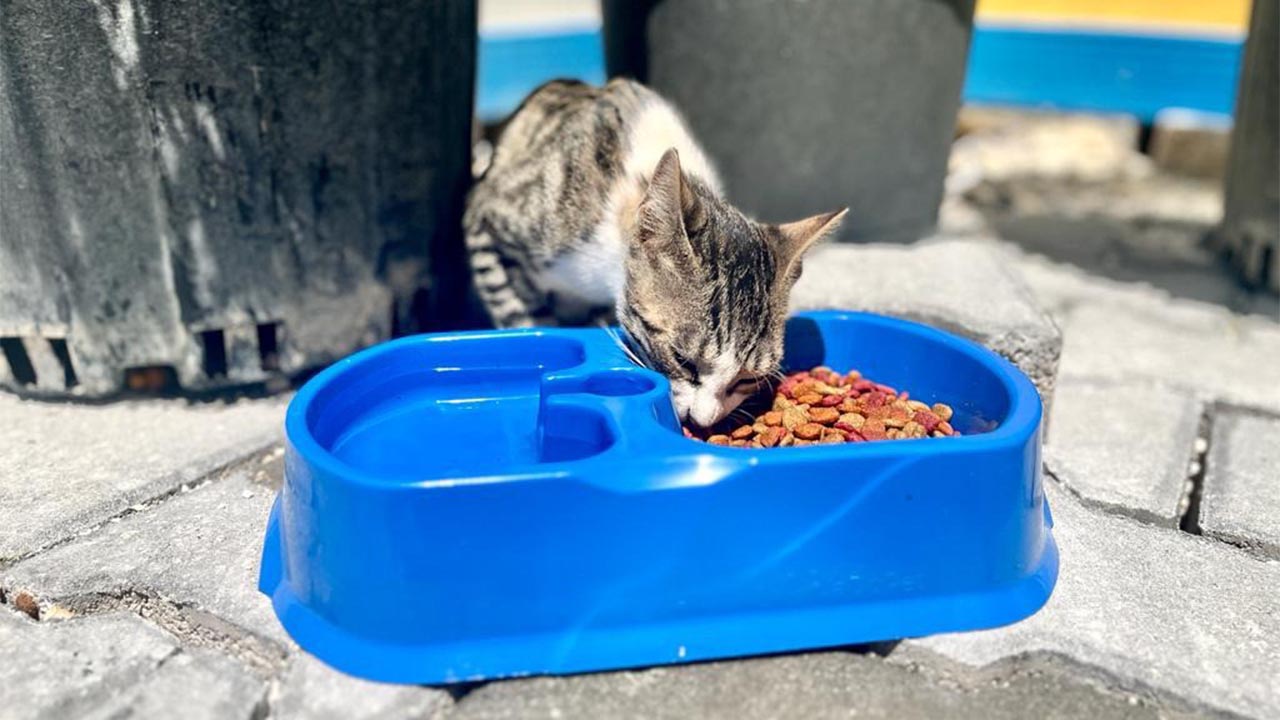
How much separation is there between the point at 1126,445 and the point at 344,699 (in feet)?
5.73

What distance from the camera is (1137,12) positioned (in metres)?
5.07

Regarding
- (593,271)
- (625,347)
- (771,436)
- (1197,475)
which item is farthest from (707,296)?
(1197,475)

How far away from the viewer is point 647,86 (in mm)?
2814

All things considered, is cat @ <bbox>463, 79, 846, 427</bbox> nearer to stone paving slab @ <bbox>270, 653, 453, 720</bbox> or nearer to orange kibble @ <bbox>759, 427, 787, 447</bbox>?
orange kibble @ <bbox>759, 427, 787, 447</bbox>

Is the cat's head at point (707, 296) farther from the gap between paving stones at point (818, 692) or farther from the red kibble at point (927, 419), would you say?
the gap between paving stones at point (818, 692)

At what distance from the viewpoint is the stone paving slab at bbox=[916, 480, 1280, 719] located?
4.91 ft

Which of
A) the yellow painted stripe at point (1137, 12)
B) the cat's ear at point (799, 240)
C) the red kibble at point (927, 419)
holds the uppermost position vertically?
the yellow painted stripe at point (1137, 12)

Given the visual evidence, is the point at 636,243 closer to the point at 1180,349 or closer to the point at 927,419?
the point at 927,419

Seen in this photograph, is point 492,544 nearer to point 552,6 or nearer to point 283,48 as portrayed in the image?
point 283,48

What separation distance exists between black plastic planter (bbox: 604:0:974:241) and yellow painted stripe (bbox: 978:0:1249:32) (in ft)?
9.21

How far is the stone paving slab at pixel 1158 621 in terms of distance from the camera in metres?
1.50

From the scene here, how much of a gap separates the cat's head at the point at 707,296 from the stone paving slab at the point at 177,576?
0.81 m

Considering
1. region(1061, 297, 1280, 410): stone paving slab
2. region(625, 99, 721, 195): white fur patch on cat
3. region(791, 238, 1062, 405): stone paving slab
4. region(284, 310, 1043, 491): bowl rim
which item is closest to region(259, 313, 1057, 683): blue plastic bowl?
region(284, 310, 1043, 491): bowl rim

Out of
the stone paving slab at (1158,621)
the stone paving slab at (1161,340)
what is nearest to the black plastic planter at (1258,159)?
the stone paving slab at (1161,340)
